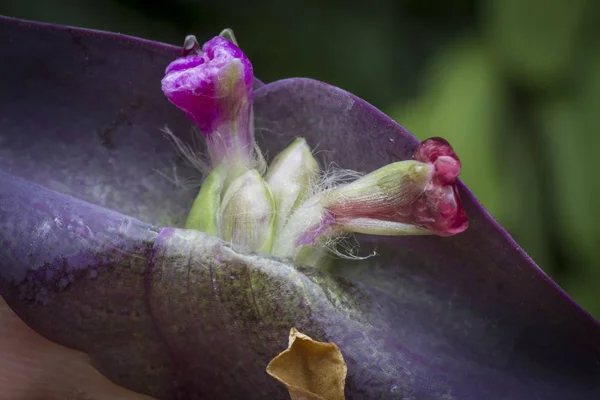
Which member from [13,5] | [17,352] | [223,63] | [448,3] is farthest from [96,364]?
[448,3]

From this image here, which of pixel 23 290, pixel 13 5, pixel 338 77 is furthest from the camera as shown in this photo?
pixel 338 77

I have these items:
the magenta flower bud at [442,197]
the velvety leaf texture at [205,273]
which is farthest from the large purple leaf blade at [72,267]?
the magenta flower bud at [442,197]

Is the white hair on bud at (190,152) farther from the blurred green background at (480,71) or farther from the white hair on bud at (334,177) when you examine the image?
the blurred green background at (480,71)

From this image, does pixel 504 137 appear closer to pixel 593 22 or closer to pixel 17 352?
pixel 593 22

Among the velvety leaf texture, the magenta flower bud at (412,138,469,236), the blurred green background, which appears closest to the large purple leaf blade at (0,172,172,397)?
the velvety leaf texture

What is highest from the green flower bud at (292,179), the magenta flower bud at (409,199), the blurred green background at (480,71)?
the magenta flower bud at (409,199)

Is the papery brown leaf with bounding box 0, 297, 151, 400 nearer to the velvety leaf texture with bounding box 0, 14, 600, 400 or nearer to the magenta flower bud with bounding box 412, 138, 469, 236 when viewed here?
the velvety leaf texture with bounding box 0, 14, 600, 400
